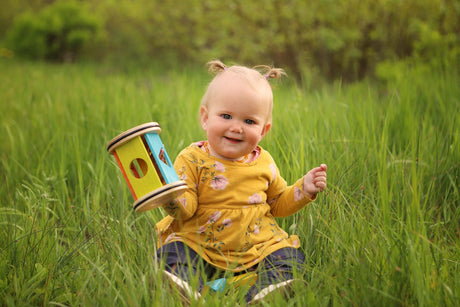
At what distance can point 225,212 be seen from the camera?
1853 millimetres

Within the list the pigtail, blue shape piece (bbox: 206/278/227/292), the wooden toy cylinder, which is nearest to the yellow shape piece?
the wooden toy cylinder

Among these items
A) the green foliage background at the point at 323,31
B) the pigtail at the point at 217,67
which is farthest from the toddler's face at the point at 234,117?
the green foliage background at the point at 323,31

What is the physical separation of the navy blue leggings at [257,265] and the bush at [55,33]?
27.2 feet

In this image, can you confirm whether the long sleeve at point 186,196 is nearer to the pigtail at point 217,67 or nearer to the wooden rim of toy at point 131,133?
the wooden rim of toy at point 131,133

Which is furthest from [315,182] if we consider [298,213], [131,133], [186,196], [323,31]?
[323,31]

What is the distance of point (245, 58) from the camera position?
7.24 meters

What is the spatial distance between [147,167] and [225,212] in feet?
1.31

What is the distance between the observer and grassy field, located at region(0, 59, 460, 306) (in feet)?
5.14

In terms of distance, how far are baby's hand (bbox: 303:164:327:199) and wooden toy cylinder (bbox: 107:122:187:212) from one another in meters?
0.61

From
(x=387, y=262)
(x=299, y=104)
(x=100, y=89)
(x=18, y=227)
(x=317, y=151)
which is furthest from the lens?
(x=100, y=89)

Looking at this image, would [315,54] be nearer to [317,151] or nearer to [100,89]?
[100,89]

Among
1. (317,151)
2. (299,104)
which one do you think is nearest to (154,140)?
(317,151)

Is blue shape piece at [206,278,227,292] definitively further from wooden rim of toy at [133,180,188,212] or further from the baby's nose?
the baby's nose

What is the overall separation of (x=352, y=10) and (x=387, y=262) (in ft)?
18.0
